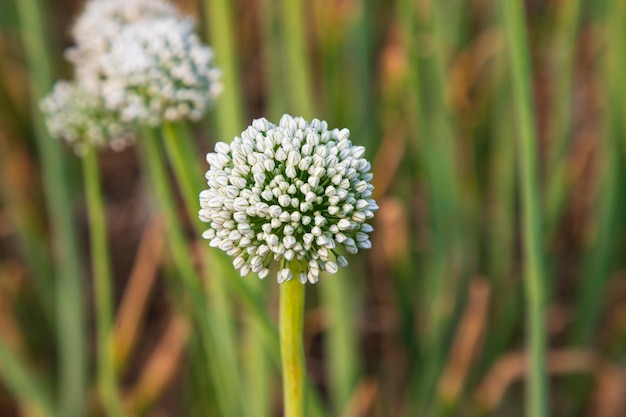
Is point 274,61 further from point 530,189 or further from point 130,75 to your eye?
point 530,189

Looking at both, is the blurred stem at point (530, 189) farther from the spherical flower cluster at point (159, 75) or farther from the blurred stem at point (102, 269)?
the blurred stem at point (102, 269)

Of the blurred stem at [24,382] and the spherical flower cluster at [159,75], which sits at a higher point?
the spherical flower cluster at [159,75]

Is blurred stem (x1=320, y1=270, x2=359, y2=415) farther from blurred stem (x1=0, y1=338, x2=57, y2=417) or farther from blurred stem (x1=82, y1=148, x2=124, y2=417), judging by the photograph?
blurred stem (x1=0, y1=338, x2=57, y2=417)

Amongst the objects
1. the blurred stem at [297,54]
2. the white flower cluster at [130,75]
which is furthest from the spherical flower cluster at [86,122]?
the blurred stem at [297,54]

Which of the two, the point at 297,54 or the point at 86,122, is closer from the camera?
the point at 86,122

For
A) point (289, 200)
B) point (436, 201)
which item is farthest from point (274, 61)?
point (289, 200)

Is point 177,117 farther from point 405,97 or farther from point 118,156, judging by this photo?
point 118,156
